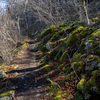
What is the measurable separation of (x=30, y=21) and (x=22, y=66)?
26.2m

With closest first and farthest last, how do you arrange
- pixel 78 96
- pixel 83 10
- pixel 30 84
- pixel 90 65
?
pixel 78 96
pixel 90 65
pixel 30 84
pixel 83 10

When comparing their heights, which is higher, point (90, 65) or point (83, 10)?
point (83, 10)

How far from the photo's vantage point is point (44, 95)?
162 inches

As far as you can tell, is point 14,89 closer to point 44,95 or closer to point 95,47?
point 44,95

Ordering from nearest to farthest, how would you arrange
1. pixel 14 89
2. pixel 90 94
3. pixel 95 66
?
pixel 90 94, pixel 95 66, pixel 14 89

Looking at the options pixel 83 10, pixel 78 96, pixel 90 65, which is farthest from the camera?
pixel 83 10

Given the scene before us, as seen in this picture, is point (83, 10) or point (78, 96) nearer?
point (78, 96)

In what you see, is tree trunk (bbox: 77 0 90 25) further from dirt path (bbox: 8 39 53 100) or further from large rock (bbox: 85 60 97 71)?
dirt path (bbox: 8 39 53 100)

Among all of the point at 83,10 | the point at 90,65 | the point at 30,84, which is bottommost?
the point at 30,84

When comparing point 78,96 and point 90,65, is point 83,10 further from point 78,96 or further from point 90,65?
point 78,96

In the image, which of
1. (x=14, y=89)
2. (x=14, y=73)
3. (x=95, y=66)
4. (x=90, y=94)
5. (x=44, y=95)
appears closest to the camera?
(x=90, y=94)

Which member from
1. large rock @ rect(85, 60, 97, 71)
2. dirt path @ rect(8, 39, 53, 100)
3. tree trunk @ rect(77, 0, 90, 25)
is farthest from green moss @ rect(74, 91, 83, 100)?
tree trunk @ rect(77, 0, 90, 25)

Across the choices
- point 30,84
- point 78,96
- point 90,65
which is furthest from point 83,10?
point 30,84

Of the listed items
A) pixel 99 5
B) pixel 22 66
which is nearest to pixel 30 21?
pixel 99 5
